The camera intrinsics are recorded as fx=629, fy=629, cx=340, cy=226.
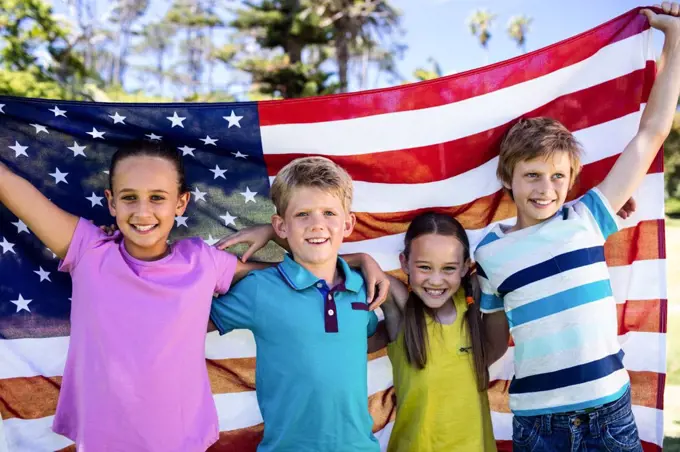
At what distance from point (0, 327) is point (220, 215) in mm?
1130

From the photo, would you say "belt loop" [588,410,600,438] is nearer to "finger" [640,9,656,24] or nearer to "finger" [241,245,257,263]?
"finger" [241,245,257,263]

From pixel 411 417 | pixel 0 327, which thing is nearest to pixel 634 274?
pixel 411 417

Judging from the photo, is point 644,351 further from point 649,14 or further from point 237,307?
point 237,307

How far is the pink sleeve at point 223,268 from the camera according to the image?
2.58 m

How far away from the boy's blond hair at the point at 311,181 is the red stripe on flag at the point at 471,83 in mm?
445

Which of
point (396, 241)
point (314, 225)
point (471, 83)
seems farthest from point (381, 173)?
point (314, 225)

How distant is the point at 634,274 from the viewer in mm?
3197

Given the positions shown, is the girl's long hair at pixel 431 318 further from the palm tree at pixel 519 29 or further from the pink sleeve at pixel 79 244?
the palm tree at pixel 519 29

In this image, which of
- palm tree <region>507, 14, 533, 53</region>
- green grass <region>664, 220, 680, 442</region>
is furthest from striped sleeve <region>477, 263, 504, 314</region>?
palm tree <region>507, 14, 533, 53</region>

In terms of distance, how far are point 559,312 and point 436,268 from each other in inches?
21.8

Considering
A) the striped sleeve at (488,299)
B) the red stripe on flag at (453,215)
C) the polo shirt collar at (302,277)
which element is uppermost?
the red stripe on flag at (453,215)

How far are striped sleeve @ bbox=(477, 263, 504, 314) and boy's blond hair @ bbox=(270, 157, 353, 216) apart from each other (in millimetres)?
697

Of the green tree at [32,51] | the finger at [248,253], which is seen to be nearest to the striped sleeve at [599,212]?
the finger at [248,253]

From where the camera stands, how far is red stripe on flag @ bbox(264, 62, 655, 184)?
313cm
